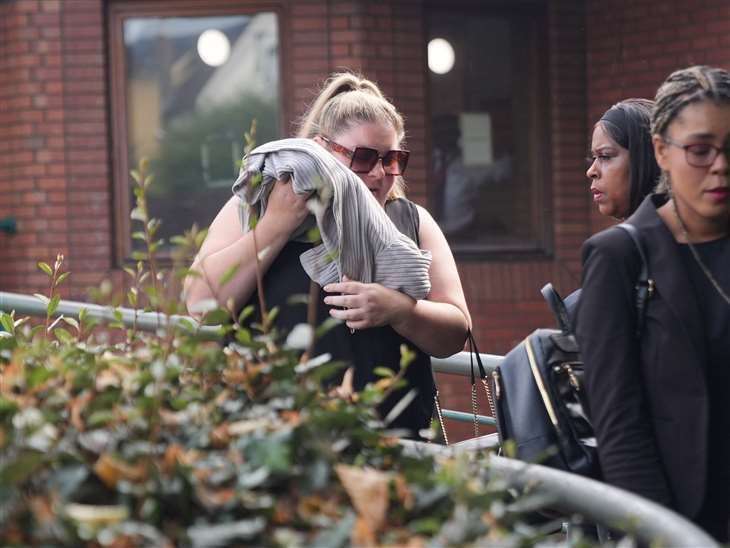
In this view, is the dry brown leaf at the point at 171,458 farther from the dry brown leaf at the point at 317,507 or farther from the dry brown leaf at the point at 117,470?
the dry brown leaf at the point at 317,507

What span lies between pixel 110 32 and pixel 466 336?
16.8 feet

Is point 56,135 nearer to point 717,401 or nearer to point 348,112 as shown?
point 348,112

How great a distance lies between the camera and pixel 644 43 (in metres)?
7.38

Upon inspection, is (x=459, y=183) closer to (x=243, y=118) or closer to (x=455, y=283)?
(x=243, y=118)

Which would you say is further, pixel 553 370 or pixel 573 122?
pixel 573 122

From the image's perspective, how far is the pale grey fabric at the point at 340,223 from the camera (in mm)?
2740

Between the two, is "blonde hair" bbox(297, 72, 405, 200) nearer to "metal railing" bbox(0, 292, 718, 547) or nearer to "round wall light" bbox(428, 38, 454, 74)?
"metal railing" bbox(0, 292, 718, 547)

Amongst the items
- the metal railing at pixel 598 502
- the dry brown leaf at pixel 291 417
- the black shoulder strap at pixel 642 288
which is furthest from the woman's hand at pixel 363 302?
the dry brown leaf at pixel 291 417

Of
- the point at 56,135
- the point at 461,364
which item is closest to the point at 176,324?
the point at 461,364

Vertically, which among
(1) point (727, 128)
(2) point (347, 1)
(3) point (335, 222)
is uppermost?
(2) point (347, 1)

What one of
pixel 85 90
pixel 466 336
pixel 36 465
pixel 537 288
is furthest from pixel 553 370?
pixel 85 90

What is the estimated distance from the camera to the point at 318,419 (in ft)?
4.95

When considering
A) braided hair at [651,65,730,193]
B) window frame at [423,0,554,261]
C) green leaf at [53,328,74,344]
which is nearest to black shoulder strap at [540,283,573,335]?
braided hair at [651,65,730,193]

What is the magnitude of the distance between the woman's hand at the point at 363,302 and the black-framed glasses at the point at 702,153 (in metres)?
0.73
